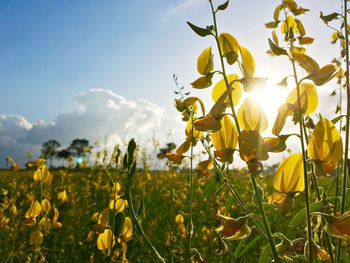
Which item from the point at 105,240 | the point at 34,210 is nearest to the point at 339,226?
the point at 105,240

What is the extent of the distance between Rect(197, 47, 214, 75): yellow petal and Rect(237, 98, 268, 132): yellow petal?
0.54ft

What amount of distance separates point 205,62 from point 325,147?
0.36m

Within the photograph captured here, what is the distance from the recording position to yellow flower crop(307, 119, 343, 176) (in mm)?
648

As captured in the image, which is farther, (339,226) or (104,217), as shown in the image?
(104,217)

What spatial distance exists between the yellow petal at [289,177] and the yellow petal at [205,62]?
302mm

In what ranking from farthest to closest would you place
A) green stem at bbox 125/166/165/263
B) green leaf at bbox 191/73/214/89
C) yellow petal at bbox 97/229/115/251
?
yellow petal at bbox 97/229/115/251 < green leaf at bbox 191/73/214/89 < green stem at bbox 125/166/165/263

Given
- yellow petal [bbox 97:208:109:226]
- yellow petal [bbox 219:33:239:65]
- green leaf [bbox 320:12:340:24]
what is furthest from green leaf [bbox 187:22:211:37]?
yellow petal [bbox 97:208:109:226]

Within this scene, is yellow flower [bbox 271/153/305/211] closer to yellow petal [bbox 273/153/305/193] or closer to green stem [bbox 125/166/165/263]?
yellow petal [bbox 273/153/305/193]

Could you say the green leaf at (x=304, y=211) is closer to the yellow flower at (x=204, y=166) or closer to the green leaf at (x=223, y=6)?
the yellow flower at (x=204, y=166)

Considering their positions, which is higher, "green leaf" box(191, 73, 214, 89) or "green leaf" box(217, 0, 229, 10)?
"green leaf" box(217, 0, 229, 10)

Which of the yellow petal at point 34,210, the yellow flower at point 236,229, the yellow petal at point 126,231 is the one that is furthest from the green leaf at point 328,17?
Result: the yellow petal at point 34,210

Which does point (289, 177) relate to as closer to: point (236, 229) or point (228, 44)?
point (236, 229)

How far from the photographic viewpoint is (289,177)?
68 cm

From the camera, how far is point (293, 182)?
681mm
